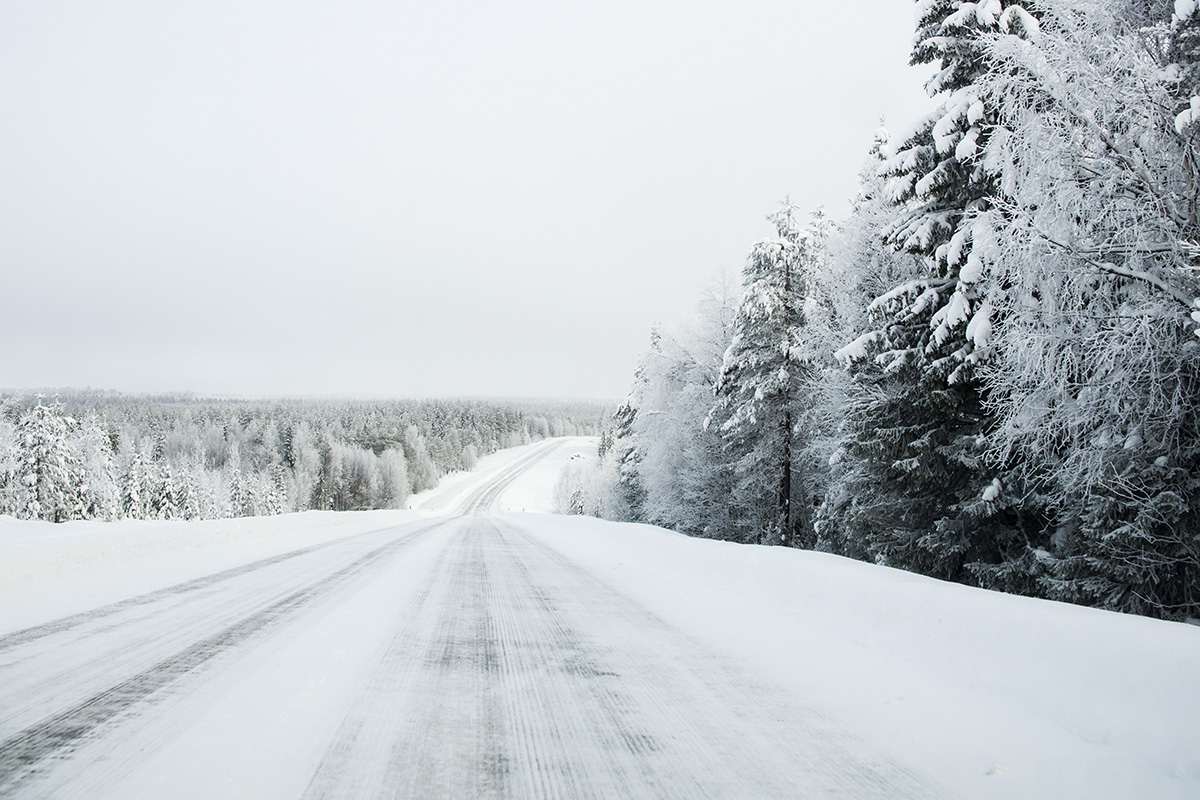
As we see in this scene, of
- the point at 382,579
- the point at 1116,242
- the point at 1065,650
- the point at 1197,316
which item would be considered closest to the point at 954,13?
the point at 1116,242

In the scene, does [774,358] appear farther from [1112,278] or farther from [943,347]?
[1112,278]

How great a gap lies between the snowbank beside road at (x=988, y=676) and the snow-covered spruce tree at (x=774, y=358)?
14.0m

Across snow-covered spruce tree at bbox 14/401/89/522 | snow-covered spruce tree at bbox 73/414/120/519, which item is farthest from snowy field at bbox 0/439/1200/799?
snow-covered spruce tree at bbox 73/414/120/519

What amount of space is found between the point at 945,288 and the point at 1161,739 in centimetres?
954

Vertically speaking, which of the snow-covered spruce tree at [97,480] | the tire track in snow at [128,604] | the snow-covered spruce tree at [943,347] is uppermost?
the snow-covered spruce tree at [943,347]

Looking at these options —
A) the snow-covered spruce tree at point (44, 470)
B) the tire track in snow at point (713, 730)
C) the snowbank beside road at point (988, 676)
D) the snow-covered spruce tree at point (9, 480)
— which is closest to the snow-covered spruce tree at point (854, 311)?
the snowbank beside road at point (988, 676)

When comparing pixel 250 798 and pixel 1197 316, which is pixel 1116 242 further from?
pixel 250 798

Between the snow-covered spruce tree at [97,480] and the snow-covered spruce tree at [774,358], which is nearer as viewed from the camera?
the snow-covered spruce tree at [774,358]

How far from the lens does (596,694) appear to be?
3.82 metres

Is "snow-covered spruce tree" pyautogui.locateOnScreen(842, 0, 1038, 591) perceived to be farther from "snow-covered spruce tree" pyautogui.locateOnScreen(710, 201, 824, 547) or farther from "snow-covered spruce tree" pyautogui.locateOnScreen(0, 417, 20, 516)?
"snow-covered spruce tree" pyautogui.locateOnScreen(0, 417, 20, 516)

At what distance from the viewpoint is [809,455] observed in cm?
2095

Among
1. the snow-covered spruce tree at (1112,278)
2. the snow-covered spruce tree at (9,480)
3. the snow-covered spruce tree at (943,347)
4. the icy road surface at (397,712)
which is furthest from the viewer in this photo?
the snow-covered spruce tree at (9,480)

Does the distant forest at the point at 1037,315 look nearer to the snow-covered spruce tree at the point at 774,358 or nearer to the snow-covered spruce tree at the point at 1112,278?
the snow-covered spruce tree at the point at 1112,278

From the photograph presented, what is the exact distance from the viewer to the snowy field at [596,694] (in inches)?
106
